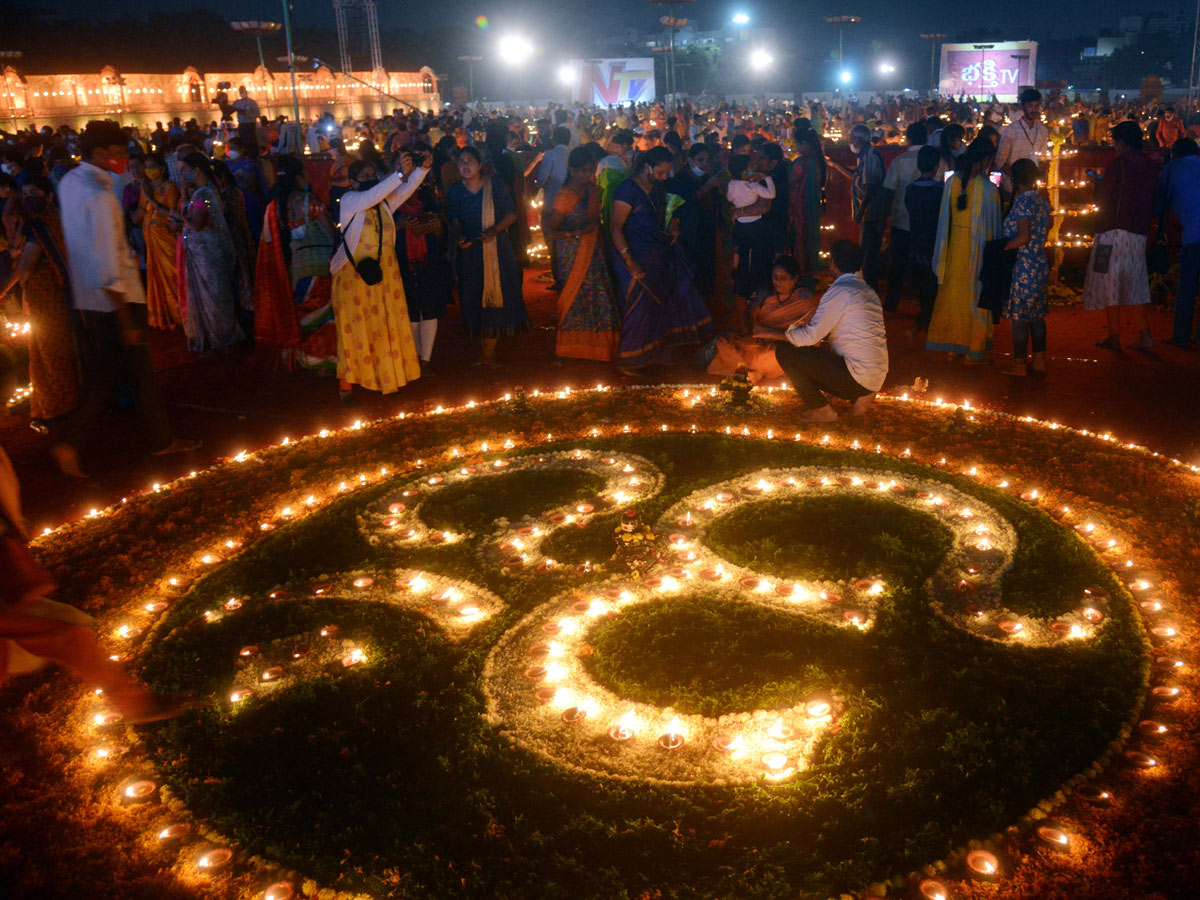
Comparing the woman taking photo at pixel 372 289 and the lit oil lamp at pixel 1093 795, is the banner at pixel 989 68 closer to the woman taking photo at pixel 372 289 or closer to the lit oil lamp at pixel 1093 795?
the woman taking photo at pixel 372 289

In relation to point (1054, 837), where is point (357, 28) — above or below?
above

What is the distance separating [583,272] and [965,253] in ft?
10.9

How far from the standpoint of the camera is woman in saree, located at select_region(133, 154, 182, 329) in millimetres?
9750

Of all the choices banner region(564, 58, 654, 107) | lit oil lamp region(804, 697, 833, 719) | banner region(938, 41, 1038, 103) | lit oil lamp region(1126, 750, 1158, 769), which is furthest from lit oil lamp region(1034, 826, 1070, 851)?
banner region(938, 41, 1038, 103)

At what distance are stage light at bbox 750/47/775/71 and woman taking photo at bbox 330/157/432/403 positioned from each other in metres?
56.4

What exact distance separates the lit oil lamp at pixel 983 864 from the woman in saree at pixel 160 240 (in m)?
9.48

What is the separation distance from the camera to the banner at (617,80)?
34.3 meters

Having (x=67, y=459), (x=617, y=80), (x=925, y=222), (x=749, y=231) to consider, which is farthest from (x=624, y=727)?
(x=617, y=80)

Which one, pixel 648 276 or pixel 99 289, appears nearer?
pixel 99 289

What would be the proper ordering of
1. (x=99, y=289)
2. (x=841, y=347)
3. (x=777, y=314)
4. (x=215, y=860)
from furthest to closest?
(x=777, y=314)
(x=841, y=347)
(x=99, y=289)
(x=215, y=860)

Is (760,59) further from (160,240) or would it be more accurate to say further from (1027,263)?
(1027,263)

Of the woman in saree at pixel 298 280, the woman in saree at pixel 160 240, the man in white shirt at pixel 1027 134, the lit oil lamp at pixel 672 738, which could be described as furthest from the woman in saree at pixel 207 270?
the man in white shirt at pixel 1027 134

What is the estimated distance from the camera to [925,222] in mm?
9180

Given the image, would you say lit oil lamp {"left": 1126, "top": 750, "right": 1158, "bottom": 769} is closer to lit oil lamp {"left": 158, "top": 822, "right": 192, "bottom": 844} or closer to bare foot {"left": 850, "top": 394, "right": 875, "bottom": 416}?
lit oil lamp {"left": 158, "top": 822, "right": 192, "bottom": 844}
